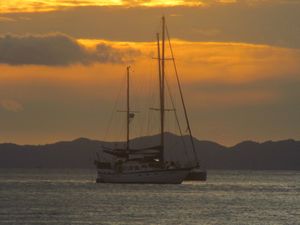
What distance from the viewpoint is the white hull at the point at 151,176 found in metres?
129

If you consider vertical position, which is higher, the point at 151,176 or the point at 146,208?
the point at 151,176

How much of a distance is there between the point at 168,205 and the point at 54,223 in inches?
928

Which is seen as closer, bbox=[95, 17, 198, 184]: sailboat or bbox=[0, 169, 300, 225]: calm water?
bbox=[0, 169, 300, 225]: calm water

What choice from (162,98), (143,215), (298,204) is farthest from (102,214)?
(162,98)

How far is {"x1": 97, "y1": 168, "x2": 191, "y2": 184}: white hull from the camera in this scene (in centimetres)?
12888

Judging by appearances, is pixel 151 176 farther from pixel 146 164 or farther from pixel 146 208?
pixel 146 208

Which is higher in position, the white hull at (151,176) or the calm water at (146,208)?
the white hull at (151,176)

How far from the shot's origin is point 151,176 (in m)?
129

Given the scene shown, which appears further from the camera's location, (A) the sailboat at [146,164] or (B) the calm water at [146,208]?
(A) the sailboat at [146,164]

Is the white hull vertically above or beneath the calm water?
above

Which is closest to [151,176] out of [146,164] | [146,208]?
[146,164]

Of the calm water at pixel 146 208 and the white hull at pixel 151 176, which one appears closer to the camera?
the calm water at pixel 146 208

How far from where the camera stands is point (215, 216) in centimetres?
8600

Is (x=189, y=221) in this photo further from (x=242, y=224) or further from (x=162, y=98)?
(x=162, y=98)
